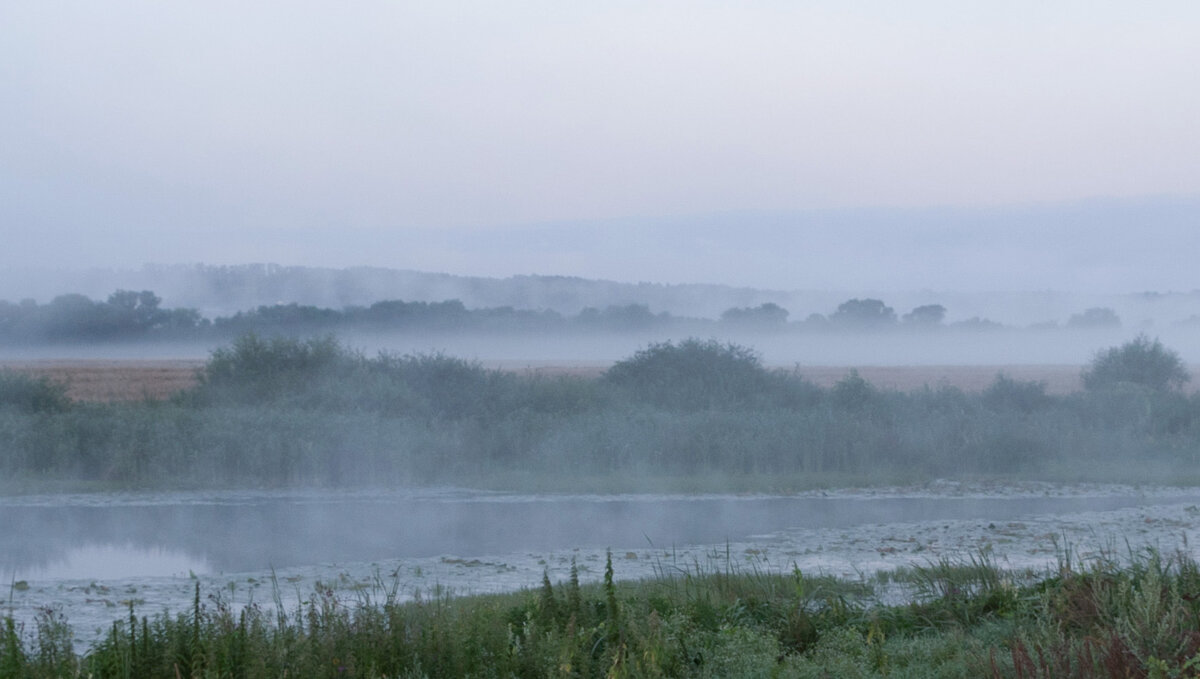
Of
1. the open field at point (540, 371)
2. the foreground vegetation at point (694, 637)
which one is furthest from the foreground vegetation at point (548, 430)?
the open field at point (540, 371)

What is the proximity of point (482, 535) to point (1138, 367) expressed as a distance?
27251mm

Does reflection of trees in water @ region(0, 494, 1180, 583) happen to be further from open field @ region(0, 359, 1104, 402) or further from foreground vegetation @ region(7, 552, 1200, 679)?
open field @ region(0, 359, 1104, 402)

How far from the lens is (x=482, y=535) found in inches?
583

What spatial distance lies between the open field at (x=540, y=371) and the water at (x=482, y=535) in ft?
82.0

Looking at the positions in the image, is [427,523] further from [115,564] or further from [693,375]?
[693,375]

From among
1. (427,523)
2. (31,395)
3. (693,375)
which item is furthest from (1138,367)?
(31,395)

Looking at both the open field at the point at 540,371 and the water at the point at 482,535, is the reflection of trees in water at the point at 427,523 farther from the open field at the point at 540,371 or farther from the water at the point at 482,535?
the open field at the point at 540,371

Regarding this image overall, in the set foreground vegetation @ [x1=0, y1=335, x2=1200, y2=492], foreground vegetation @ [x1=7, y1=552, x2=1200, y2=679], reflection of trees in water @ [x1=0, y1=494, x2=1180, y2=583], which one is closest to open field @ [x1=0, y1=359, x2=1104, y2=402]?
foreground vegetation @ [x1=0, y1=335, x2=1200, y2=492]

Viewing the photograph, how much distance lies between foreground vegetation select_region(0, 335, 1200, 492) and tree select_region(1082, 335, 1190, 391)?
16.7 feet

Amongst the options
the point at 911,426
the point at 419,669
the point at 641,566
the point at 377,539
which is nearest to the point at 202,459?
the point at 377,539

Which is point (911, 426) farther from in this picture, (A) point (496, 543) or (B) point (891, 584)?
(B) point (891, 584)

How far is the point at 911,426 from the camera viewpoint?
931 inches

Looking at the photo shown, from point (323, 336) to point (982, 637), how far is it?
81.7 ft

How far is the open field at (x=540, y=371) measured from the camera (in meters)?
46.8
